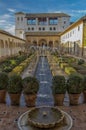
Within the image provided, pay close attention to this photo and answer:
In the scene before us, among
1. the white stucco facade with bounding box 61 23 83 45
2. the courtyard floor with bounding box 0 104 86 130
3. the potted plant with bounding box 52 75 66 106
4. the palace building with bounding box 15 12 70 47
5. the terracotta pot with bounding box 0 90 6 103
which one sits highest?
the palace building with bounding box 15 12 70 47

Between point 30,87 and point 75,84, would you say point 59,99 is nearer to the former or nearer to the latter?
point 75,84

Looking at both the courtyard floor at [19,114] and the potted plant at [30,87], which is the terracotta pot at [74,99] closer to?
the courtyard floor at [19,114]

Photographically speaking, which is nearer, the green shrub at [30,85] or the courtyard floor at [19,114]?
the courtyard floor at [19,114]

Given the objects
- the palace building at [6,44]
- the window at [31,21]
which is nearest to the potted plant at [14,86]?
the palace building at [6,44]

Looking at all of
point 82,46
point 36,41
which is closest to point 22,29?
point 36,41

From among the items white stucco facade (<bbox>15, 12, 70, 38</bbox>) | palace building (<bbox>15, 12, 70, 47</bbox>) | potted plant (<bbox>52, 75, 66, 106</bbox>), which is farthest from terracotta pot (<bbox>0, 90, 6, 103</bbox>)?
white stucco facade (<bbox>15, 12, 70, 38</bbox>)

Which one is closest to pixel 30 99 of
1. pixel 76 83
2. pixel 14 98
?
pixel 14 98

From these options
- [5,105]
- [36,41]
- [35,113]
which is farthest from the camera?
[36,41]

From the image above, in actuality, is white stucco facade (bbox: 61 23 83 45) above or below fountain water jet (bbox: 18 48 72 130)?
above

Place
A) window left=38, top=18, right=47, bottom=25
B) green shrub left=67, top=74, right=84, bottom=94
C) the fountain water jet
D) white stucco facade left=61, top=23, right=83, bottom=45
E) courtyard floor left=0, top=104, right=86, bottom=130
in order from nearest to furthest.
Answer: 1. the fountain water jet
2. courtyard floor left=0, top=104, right=86, bottom=130
3. green shrub left=67, top=74, right=84, bottom=94
4. white stucco facade left=61, top=23, right=83, bottom=45
5. window left=38, top=18, right=47, bottom=25

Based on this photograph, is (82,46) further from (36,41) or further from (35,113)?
(36,41)

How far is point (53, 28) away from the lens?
214 feet

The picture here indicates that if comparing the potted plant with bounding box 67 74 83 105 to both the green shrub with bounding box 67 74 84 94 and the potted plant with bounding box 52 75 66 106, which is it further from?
the potted plant with bounding box 52 75 66 106

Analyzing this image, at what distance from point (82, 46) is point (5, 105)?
21.2m
